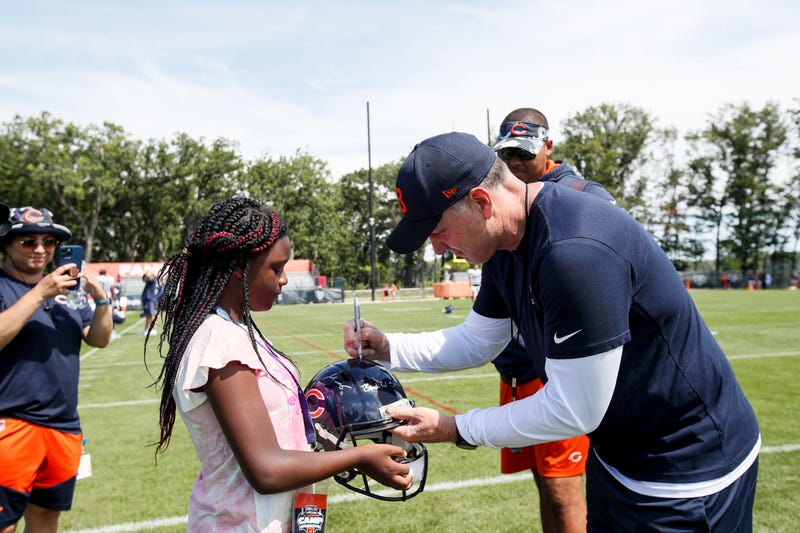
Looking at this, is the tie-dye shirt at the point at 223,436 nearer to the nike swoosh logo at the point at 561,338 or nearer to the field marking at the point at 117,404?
the nike swoosh logo at the point at 561,338

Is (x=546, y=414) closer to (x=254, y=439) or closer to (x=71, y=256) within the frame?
(x=254, y=439)

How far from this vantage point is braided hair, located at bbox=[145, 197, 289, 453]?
7.72 ft

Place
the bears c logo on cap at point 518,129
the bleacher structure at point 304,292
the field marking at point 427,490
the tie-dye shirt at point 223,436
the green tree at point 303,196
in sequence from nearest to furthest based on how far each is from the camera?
the tie-dye shirt at point 223,436, the bears c logo on cap at point 518,129, the field marking at point 427,490, the bleacher structure at point 304,292, the green tree at point 303,196

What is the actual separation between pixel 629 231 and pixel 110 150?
60872 mm

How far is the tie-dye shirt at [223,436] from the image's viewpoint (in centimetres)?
212

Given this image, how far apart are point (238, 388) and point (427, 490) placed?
4.07 m

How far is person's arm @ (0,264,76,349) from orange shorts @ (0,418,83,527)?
0.56 meters

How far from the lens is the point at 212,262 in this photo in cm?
242

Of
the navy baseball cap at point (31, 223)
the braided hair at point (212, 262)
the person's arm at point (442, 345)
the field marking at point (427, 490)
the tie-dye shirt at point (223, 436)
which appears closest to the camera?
the tie-dye shirt at point (223, 436)

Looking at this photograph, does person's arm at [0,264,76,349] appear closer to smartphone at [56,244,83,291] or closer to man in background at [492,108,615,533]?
smartphone at [56,244,83,291]

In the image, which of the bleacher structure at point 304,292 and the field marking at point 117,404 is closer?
the field marking at point 117,404

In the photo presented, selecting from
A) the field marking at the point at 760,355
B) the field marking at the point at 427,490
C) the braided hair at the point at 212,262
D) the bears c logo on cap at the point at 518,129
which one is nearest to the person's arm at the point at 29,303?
the braided hair at the point at 212,262

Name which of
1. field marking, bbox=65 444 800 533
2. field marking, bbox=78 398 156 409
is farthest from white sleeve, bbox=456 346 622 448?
field marking, bbox=78 398 156 409

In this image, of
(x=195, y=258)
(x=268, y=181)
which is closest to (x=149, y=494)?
(x=195, y=258)
